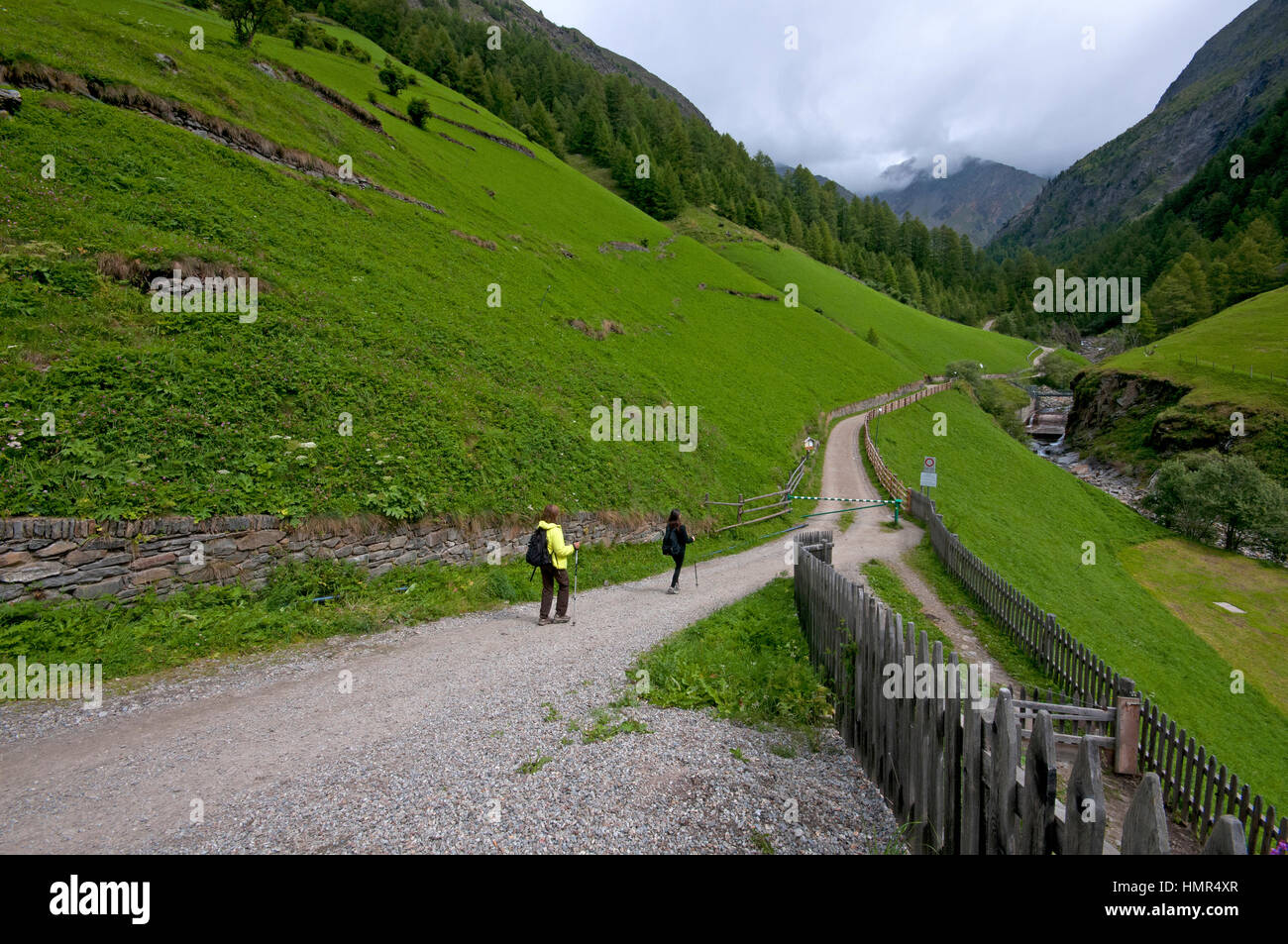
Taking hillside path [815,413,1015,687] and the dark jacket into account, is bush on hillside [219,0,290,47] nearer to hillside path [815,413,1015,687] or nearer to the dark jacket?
the dark jacket

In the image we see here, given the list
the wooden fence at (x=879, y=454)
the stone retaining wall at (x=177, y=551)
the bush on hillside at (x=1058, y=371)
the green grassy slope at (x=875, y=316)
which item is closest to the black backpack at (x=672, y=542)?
the stone retaining wall at (x=177, y=551)

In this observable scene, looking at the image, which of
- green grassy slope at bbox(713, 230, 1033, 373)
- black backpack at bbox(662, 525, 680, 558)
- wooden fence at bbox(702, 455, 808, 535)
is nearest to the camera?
black backpack at bbox(662, 525, 680, 558)

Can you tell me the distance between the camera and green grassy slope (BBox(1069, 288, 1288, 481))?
44781 mm

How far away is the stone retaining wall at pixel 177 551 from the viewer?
8.30m

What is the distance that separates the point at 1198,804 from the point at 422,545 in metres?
15.3

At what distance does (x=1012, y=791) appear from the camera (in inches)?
149

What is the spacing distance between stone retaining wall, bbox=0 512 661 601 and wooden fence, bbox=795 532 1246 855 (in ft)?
31.7

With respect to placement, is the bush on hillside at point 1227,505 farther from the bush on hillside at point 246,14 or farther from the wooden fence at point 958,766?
the bush on hillside at point 246,14

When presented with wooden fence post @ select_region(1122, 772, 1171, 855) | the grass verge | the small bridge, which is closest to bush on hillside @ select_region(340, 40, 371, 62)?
the grass verge

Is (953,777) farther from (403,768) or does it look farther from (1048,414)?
(1048,414)

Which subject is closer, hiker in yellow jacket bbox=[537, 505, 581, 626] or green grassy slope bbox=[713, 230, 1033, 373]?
hiker in yellow jacket bbox=[537, 505, 581, 626]
